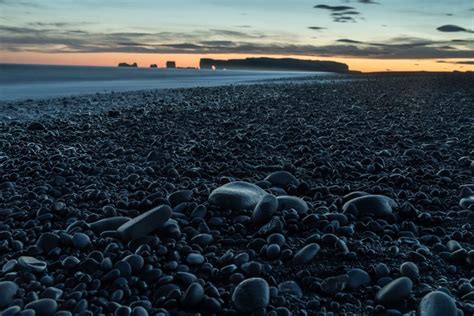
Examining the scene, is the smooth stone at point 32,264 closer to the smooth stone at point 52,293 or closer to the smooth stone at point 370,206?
the smooth stone at point 52,293

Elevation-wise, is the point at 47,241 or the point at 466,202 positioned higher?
the point at 466,202

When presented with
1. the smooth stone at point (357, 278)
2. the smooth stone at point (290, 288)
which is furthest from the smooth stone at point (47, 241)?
the smooth stone at point (357, 278)

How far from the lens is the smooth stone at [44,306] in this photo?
2533 millimetres

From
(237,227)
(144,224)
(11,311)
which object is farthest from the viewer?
(237,227)

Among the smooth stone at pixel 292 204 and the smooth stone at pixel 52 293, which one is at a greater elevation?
the smooth stone at pixel 292 204

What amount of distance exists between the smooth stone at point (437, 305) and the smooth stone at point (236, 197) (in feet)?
5.71

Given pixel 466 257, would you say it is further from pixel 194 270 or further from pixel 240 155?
pixel 240 155

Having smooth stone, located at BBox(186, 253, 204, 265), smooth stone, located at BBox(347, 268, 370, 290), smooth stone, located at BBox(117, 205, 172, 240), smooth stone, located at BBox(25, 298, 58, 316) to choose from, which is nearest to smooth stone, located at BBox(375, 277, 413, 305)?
smooth stone, located at BBox(347, 268, 370, 290)

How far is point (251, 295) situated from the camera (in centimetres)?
264

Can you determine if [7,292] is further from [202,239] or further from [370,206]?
[370,206]

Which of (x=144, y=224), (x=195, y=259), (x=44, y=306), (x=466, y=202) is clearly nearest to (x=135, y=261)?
(x=195, y=259)

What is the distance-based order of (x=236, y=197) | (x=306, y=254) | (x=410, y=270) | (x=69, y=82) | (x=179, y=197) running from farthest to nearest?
(x=69, y=82), (x=179, y=197), (x=236, y=197), (x=306, y=254), (x=410, y=270)

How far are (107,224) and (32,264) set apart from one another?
0.71 meters

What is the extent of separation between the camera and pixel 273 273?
2986mm
